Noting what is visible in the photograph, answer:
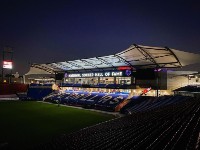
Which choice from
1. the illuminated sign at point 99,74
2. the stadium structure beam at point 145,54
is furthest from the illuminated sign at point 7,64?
the stadium structure beam at point 145,54

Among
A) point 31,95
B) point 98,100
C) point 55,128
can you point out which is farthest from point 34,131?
point 31,95

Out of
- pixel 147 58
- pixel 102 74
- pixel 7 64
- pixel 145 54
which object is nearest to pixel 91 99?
pixel 102 74

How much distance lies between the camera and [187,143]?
5.51 metres

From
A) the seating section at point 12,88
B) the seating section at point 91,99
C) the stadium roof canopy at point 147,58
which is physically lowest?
the seating section at point 91,99

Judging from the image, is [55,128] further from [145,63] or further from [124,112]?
[145,63]

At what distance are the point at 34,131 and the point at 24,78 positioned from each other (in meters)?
46.5

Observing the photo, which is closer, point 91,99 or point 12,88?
point 91,99

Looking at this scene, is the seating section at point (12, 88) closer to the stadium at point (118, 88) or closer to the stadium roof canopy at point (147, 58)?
the stadium at point (118, 88)

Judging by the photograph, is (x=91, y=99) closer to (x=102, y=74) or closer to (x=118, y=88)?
(x=118, y=88)

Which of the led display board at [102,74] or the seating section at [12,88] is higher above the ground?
the led display board at [102,74]

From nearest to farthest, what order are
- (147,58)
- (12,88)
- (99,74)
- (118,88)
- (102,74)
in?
(147,58)
(118,88)
(102,74)
(99,74)
(12,88)

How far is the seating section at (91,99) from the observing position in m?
34.2

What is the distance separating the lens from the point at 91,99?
129ft

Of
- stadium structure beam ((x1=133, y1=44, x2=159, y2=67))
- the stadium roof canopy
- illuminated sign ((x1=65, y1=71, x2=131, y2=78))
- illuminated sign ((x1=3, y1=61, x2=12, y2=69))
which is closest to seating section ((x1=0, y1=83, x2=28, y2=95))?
illuminated sign ((x1=3, y1=61, x2=12, y2=69))
